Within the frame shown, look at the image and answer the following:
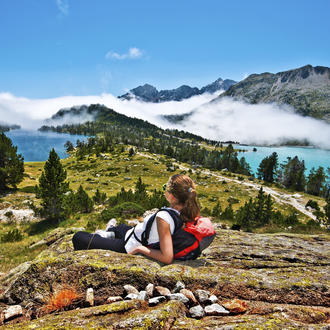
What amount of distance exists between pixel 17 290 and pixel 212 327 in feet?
13.7

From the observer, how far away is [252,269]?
546cm

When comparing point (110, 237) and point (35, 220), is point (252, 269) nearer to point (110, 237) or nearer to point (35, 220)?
point (110, 237)

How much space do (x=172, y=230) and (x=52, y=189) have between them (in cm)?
2762

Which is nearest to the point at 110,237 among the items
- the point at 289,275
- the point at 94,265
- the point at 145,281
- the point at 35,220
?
the point at 94,265

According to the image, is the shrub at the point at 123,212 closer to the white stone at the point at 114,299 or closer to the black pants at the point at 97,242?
the black pants at the point at 97,242

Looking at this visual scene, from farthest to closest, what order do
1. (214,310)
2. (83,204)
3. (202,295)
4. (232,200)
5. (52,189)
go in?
(232,200), (83,204), (52,189), (202,295), (214,310)

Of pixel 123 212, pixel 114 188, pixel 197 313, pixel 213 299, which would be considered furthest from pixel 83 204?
pixel 114 188

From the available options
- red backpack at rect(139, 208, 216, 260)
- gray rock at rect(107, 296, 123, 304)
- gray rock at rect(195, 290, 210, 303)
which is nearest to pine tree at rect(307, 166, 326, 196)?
red backpack at rect(139, 208, 216, 260)

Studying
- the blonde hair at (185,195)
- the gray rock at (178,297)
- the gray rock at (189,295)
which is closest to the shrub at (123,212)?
the blonde hair at (185,195)

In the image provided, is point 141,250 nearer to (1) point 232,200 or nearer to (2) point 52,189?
(2) point 52,189

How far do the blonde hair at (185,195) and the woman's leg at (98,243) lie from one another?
2.07 meters

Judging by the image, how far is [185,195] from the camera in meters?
4.99

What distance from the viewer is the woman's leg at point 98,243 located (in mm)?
5590

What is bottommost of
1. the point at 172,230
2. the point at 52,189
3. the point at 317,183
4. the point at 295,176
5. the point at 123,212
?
the point at 317,183
